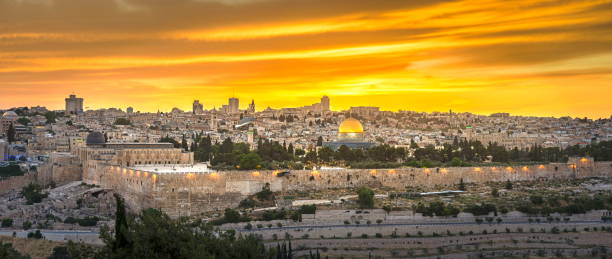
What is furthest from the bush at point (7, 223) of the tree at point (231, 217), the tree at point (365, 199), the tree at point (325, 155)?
the tree at point (325, 155)

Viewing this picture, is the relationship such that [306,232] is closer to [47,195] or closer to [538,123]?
[47,195]

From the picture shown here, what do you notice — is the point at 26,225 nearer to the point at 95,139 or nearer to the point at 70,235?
the point at 70,235

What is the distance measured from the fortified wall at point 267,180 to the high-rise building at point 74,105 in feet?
229

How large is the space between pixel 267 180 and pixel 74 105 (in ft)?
264

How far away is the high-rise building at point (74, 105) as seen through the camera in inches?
4272

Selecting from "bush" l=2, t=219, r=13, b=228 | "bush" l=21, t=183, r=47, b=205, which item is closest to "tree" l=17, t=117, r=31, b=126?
"bush" l=21, t=183, r=47, b=205

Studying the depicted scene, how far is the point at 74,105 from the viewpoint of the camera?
363 feet

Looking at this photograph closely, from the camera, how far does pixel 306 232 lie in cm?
3109

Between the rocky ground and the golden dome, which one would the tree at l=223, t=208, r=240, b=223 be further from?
the golden dome

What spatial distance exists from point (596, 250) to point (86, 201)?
23.7m

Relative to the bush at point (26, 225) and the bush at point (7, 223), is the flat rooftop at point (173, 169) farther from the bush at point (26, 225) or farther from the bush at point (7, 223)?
the bush at point (7, 223)

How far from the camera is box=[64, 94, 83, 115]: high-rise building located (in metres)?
109

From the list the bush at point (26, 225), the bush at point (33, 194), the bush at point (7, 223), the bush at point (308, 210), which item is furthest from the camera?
the bush at point (33, 194)

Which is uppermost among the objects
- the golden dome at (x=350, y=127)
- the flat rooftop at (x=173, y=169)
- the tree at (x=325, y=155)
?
the golden dome at (x=350, y=127)
